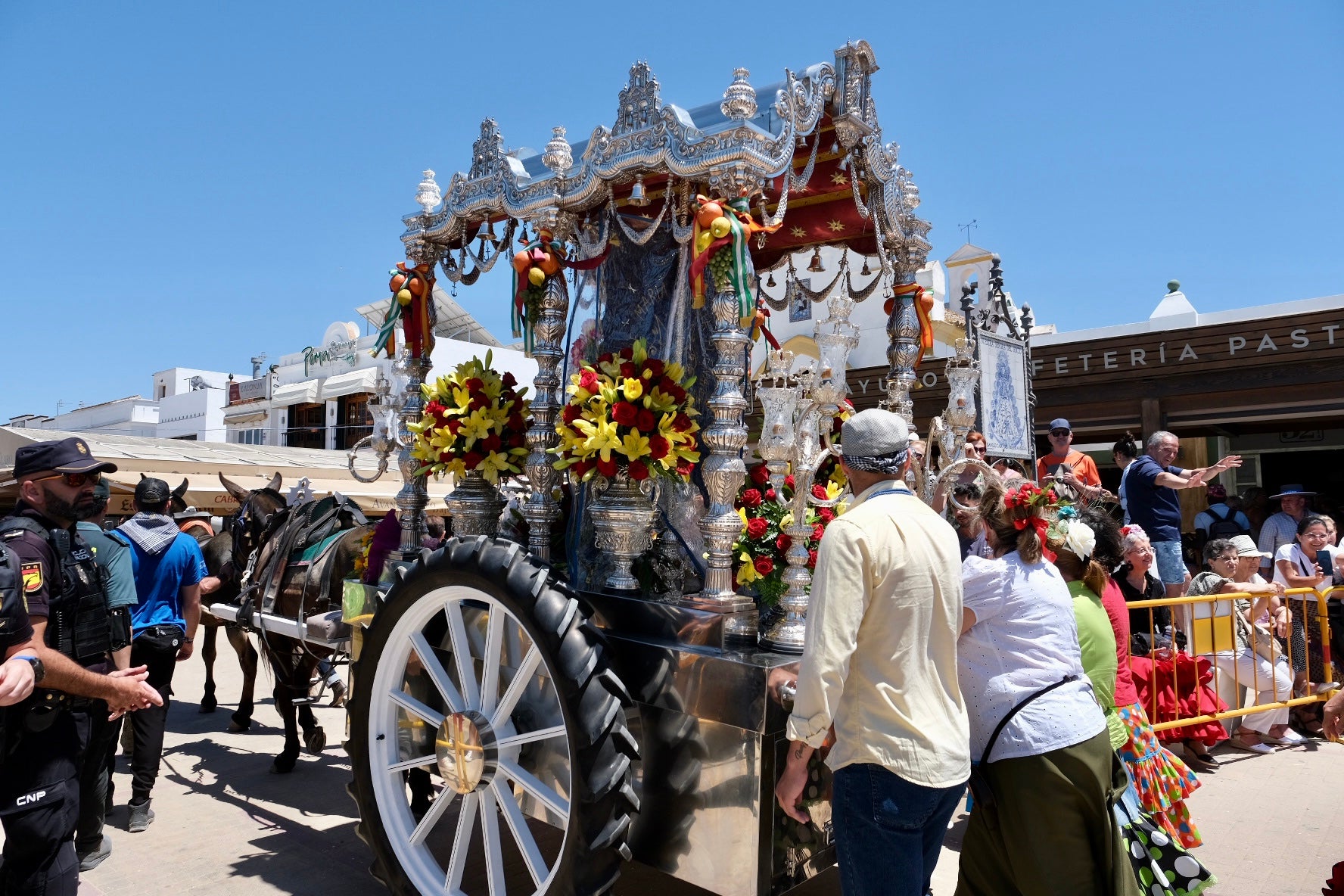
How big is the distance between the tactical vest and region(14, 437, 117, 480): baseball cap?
0.17 metres

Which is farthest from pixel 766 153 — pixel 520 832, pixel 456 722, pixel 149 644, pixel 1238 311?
pixel 1238 311

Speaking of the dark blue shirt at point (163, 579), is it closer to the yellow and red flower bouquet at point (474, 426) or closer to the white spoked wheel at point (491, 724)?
the yellow and red flower bouquet at point (474, 426)

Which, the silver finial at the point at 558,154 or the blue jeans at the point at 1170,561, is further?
the blue jeans at the point at 1170,561

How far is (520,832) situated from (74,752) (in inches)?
59.4

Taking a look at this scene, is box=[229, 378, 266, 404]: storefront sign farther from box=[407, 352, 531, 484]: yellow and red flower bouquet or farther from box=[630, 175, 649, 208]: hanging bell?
box=[630, 175, 649, 208]: hanging bell

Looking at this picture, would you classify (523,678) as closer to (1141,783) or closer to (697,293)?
(697,293)

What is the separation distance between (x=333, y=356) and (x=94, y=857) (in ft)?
86.1

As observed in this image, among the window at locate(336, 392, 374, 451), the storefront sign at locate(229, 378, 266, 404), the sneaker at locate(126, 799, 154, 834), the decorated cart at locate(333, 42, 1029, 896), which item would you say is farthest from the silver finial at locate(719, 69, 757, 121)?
the storefront sign at locate(229, 378, 266, 404)

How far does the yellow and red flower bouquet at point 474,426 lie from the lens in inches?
159

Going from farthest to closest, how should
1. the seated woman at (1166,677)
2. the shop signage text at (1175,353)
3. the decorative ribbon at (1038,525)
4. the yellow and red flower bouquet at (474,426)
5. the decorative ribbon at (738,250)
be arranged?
1. the shop signage text at (1175,353)
2. the seated woman at (1166,677)
3. the yellow and red flower bouquet at (474,426)
4. the decorative ribbon at (738,250)
5. the decorative ribbon at (1038,525)

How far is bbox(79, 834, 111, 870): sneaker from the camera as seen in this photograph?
4090mm

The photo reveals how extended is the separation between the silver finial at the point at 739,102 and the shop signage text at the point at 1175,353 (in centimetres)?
939

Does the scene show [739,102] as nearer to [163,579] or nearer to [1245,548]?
[163,579]

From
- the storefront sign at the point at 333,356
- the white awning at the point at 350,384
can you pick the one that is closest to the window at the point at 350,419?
the white awning at the point at 350,384
